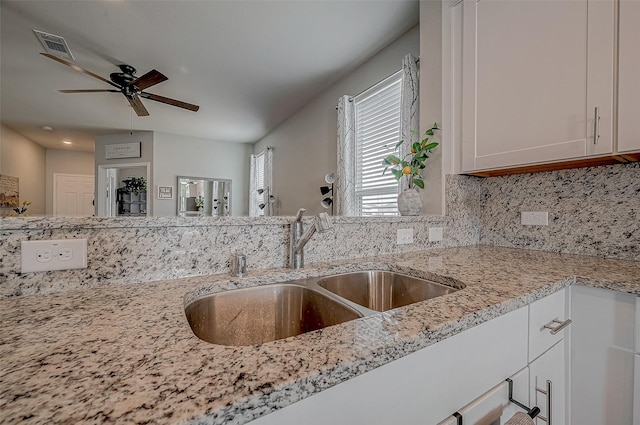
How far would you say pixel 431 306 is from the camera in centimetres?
60

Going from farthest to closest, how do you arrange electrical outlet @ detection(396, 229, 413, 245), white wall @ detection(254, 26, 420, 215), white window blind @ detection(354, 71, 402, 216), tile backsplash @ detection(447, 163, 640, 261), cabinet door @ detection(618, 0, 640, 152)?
white wall @ detection(254, 26, 420, 215)
white window blind @ detection(354, 71, 402, 216)
electrical outlet @ detection(396, 229, 413, 245)
tile backsplash @ detection(447, 163, 640, 261)
cabinet door @ detection(618, 0, 640, 152)

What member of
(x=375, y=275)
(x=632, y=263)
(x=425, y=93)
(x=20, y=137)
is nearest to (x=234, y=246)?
(x=375, y=275)

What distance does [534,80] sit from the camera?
47.4 inches

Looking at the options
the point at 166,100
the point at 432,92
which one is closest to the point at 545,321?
the point at 432,92

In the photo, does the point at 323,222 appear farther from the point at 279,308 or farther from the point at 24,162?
the point at 24,162

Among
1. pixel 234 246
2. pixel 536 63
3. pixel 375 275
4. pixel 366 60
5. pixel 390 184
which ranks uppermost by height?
pixel 366 60

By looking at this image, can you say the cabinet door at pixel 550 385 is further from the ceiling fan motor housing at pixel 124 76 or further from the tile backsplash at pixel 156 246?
the ceiling fan motor housing at pixel 124 76

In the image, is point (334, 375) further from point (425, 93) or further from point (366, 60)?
point (366, 60)

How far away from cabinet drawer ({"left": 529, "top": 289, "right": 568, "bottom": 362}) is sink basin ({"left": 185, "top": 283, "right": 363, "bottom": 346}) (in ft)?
1.82

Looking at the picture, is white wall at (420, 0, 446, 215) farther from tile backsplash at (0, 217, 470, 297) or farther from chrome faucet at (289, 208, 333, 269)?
chrome faucet at (289, 208, 333, 269)

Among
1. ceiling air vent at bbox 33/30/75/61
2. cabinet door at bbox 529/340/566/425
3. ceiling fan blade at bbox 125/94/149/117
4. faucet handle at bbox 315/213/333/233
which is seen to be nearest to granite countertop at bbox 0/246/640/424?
cabinet door at bbox 529/340/566/425

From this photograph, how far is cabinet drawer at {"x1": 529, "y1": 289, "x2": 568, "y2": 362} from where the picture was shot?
28.8 inches

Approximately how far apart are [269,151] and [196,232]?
2826 mm

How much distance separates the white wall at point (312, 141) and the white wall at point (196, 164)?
616mm
